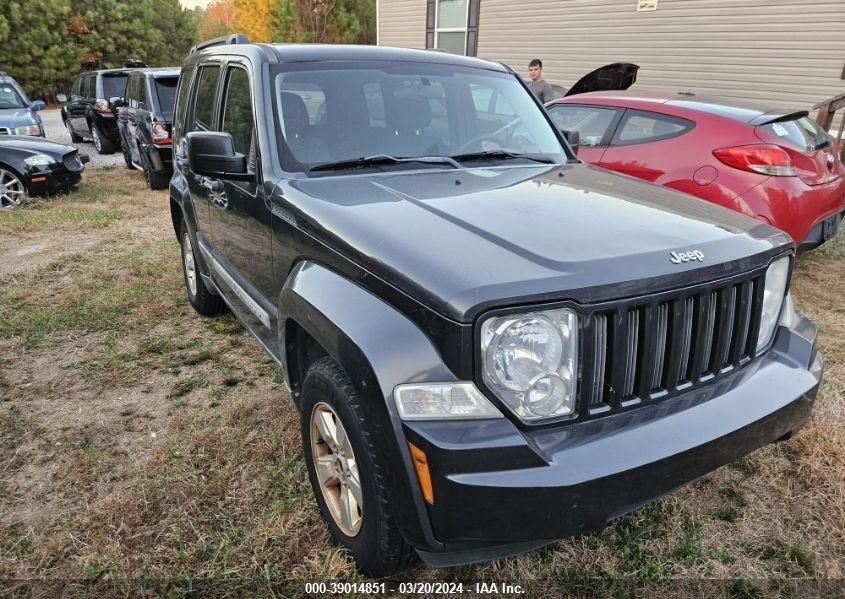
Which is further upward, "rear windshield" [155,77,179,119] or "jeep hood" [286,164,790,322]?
"rear windshield" [155,77,179,119]

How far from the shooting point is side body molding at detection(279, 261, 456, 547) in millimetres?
1703

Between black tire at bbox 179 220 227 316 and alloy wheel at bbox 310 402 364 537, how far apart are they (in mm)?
2464

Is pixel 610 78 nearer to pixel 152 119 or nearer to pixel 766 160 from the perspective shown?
pixel 766 160

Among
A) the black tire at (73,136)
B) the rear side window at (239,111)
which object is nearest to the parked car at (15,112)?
the black tire at (73,136)

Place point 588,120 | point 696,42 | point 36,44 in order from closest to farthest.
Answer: point 588,120 < point 696,42 < point 36,44

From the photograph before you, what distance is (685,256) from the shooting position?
191cm

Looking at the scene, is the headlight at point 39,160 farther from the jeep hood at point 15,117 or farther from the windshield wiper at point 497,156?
the windshield wiper at point 497,156

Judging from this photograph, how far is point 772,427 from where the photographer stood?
79.5 inches

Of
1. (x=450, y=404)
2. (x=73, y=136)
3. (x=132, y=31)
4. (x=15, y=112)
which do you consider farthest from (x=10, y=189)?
(x=132, y=31)

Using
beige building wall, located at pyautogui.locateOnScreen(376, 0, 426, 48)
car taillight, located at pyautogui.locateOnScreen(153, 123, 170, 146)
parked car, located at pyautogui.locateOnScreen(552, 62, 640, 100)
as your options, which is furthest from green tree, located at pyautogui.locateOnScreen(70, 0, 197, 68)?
parked car, located at pyautogui.locateOnScreen(552, 62, 640, 100)

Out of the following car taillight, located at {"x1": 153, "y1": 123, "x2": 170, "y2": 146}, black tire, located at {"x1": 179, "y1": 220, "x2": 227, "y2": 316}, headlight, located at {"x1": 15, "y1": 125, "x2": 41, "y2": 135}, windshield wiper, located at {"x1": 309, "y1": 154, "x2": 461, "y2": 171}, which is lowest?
black tire, located at {"x1": 179, "y1": 220, "x2": 227, "y2": 316}

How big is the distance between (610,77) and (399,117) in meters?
6.84

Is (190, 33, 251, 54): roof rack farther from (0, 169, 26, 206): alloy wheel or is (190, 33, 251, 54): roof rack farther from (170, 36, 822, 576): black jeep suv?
(0, 169, 26, 206): alloy wheel

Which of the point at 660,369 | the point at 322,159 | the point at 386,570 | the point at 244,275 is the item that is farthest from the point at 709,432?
the point at 244,275
